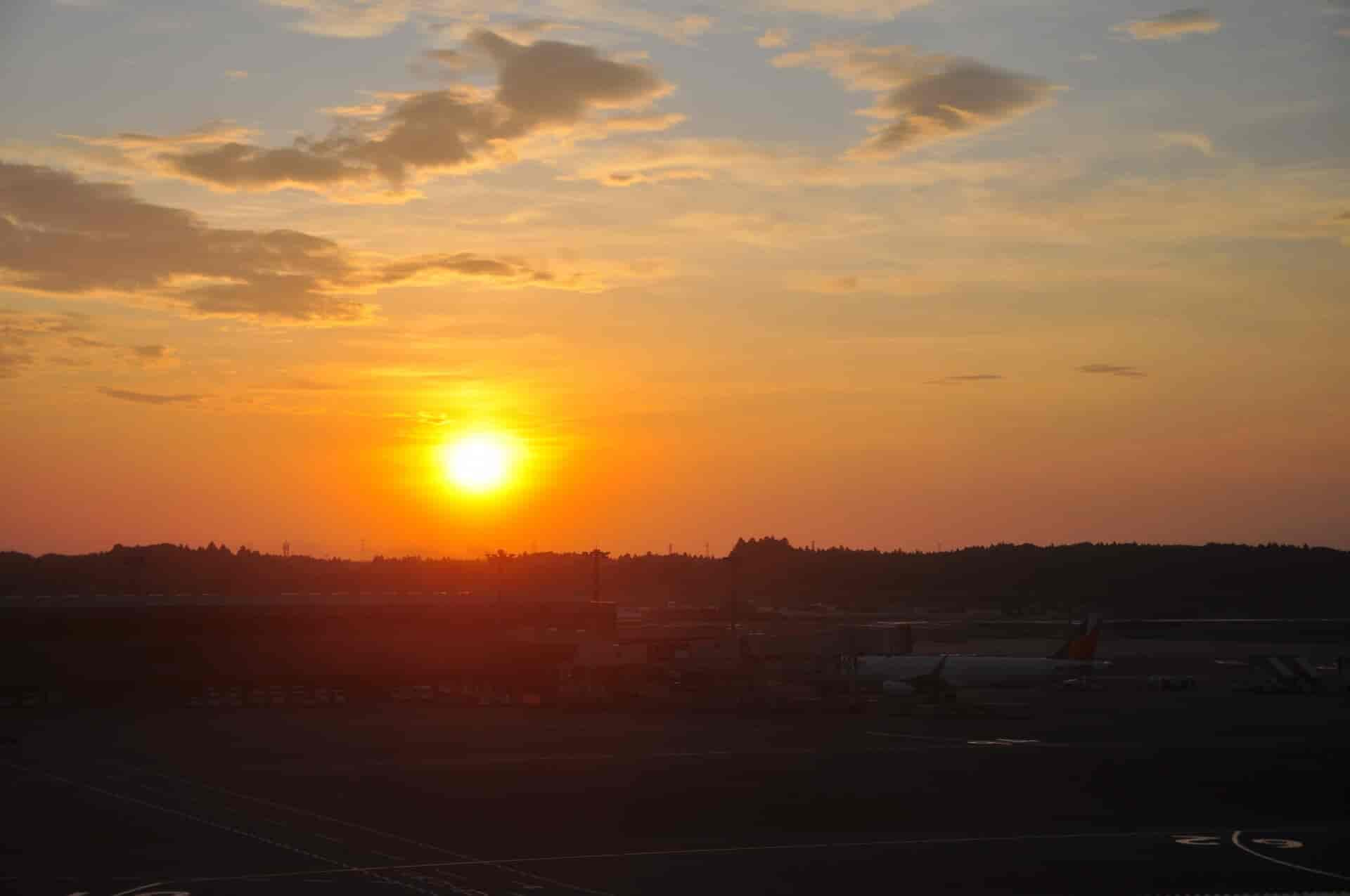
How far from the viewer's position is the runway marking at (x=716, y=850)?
75.3 feet

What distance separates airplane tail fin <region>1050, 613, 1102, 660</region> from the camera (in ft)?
274

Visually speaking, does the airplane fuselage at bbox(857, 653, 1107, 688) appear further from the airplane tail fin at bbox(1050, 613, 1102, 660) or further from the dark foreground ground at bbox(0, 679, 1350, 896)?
the dark foreground ground at bbox(0, 679, 1350, 896)

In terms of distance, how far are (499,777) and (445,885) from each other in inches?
599

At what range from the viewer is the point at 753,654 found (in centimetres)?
7394

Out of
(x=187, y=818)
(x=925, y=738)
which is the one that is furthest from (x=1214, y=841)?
(x=925, y=738)

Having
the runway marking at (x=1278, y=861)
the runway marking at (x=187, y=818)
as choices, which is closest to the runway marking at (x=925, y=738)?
the runway marking at (x=1278, y=861)

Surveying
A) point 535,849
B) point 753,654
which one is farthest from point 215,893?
point 753,654

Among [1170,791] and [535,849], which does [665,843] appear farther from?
[1170,791]

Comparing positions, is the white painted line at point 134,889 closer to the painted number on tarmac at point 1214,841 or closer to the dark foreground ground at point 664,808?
the dark foreground ground at point 664,808

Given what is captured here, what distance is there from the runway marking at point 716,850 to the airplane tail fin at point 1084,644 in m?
57.1

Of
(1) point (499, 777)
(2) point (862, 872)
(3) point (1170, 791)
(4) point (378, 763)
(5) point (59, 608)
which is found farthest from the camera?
(5) point (59, 608)

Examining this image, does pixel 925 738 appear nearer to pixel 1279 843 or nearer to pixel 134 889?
pixel 1279 843

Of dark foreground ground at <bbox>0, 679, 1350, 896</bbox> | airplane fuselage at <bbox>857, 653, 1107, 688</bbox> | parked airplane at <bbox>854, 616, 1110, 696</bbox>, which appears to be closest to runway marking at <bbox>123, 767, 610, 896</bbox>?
dark foreground ground at <bbox>0, 679, 1350, 896</bbox>

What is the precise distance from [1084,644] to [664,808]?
58.4m
